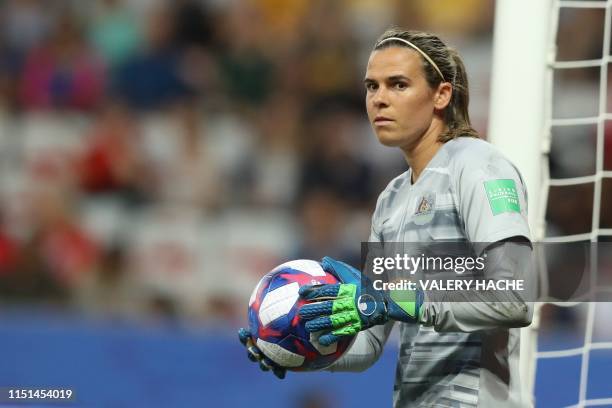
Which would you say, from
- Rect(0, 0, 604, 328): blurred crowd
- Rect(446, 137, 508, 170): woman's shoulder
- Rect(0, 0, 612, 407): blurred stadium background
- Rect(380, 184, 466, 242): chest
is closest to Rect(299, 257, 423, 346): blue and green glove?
Rect(380, 184, 466, 242): chest

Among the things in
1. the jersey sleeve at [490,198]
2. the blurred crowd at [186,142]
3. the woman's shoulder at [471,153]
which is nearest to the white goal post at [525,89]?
the woman's shoulder at [471,153]

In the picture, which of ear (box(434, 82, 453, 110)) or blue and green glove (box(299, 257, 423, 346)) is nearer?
blue and green glove (box(299, 257, 423, 346))

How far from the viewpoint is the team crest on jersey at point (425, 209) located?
302 centimetres

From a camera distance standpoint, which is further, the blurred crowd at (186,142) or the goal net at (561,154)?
the blurred crowd at (186,142)

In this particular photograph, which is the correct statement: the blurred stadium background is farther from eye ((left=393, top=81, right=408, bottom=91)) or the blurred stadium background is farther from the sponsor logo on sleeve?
the sponsor logo on sleeve

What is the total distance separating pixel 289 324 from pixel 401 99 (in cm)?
71

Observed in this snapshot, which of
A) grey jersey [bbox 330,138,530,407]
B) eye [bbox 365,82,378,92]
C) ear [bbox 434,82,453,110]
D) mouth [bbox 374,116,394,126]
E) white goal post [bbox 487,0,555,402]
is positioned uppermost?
white goal post [bbox 487,0,555,402]

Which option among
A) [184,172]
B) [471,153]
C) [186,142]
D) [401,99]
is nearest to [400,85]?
[401,99]

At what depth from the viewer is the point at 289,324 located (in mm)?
2990

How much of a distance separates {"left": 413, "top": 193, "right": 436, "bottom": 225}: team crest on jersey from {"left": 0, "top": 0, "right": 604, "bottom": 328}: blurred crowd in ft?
13.2

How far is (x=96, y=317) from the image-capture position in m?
7.14

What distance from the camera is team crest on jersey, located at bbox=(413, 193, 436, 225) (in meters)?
3.02

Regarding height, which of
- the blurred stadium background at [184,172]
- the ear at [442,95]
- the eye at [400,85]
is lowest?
the ear at [442,95]

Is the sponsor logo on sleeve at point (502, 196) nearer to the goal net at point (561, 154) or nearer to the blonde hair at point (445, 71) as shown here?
the blonde hair at point (445, 71)
